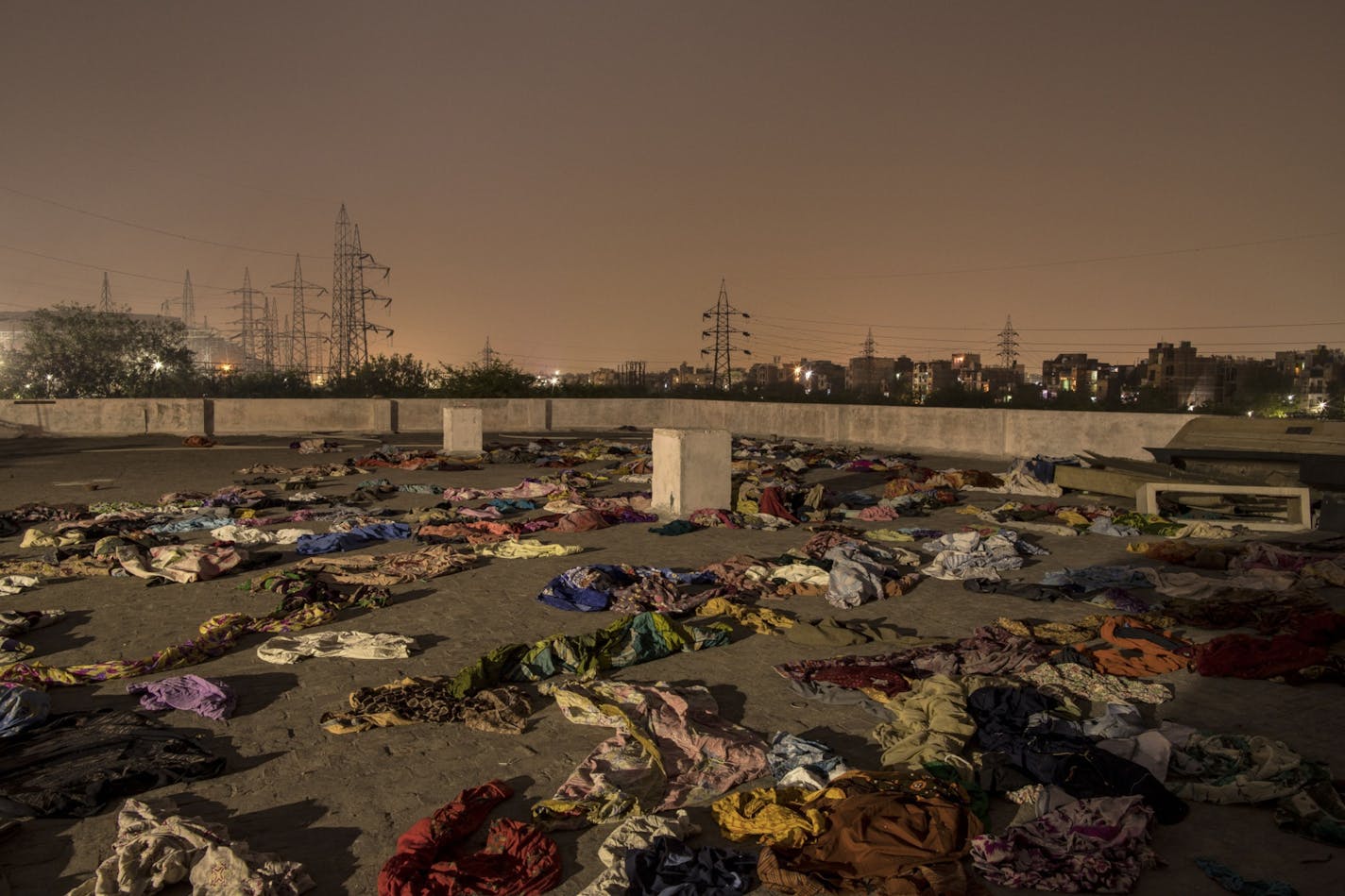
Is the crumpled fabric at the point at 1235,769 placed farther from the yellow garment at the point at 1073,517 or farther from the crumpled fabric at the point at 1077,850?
the yellow garment at the point at 1073,517

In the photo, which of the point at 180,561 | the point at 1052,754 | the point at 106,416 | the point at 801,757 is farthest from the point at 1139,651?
the point at 106,416

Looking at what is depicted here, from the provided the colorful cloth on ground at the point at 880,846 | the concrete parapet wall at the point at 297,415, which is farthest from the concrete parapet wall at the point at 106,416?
the colorful cloth on ground at the point at 880,846

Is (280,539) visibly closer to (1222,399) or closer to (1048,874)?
(1048,874)

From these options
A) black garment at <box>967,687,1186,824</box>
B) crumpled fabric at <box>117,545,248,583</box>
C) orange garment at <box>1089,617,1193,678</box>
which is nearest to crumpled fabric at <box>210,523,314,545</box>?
crumpled fabric at <box>117,545,248,583</box>

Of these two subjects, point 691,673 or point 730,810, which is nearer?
point 730,810

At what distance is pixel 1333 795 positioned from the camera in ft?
13.7

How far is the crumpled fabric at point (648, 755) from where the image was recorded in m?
4.19

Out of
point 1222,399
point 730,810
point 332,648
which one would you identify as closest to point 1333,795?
point 730,810

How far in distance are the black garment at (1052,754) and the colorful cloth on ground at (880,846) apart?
64 centimetres

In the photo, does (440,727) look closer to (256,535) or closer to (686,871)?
(686,871)

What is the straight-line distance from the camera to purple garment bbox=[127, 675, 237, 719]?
5367 millimetres

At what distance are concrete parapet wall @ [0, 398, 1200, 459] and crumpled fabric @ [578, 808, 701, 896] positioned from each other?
59.2 ft

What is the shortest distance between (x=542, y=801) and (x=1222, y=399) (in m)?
28.9

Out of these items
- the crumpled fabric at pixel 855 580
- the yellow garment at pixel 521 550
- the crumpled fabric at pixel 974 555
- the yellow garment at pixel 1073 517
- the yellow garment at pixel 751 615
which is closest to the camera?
the yellow garment at pixel 751 615
